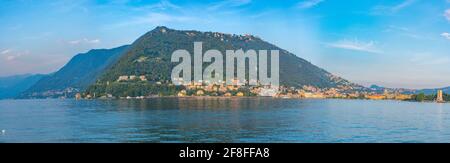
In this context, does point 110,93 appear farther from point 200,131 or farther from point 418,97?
point 200,131

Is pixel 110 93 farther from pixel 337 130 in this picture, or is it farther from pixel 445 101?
pixel 337 130

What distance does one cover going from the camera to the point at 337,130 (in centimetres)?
4606

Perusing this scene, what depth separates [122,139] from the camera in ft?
125

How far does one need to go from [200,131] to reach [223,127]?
446 centimetres

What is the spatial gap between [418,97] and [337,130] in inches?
6006

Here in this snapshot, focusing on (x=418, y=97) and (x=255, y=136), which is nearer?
(x=255, y=136)
